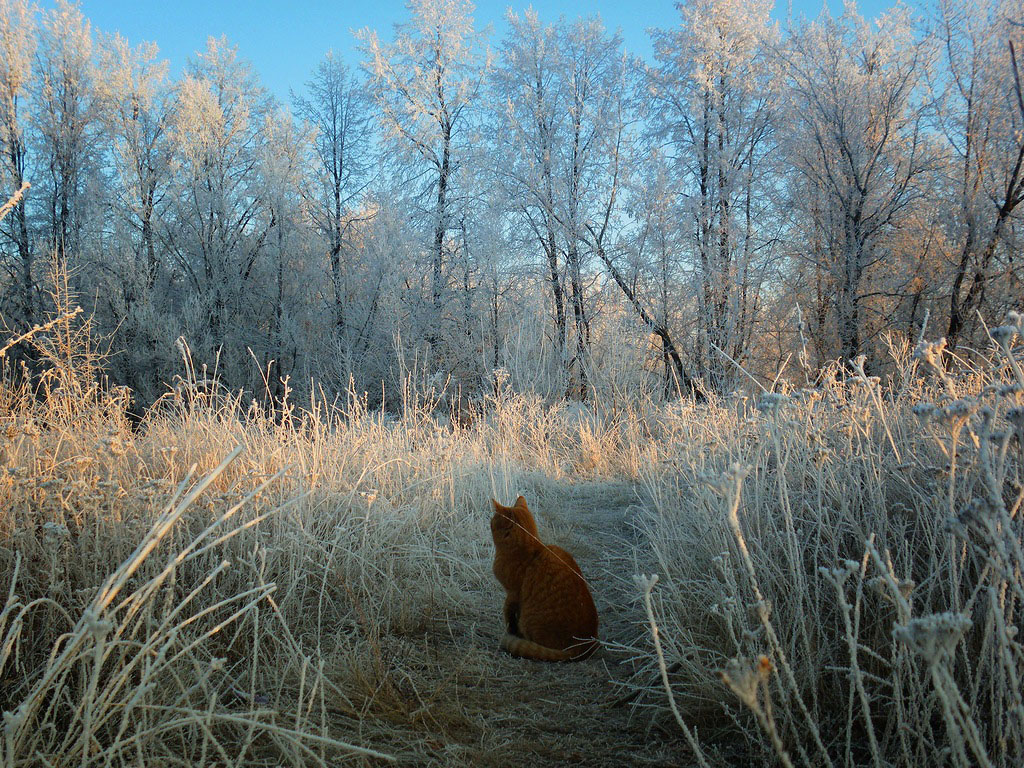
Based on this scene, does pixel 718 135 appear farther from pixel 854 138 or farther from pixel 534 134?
pixel 534 134

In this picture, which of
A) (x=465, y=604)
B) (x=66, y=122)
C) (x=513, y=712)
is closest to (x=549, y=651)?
(x=513, y=712)

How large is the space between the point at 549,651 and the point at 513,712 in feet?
1.19

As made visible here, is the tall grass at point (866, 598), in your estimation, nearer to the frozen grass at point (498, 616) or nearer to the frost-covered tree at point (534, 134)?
the frozen grass at point (498, 616)

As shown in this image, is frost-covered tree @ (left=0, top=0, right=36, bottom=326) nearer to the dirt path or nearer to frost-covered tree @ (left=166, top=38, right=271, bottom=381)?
frost-covered tree @ (left=166, top=38, right=271, bottom=381)

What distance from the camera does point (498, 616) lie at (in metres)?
2.67

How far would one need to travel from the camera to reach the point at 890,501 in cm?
207

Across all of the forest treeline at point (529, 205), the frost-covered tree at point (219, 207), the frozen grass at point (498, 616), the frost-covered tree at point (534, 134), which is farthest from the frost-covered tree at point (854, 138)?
the frost-covered tree at point (219, 207)

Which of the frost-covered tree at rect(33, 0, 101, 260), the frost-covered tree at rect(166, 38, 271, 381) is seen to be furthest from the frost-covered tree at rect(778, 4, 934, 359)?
the frost-covered tree at rect(33, 0, 101, 260)

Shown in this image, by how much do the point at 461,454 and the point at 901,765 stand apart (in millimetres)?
3705

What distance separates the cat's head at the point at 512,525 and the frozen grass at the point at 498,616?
0.44 metres

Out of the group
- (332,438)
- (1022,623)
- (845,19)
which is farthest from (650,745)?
(845,19)

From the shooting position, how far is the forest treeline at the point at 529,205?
9883 millimetres

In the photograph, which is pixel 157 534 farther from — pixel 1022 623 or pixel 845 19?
pixel 845 19

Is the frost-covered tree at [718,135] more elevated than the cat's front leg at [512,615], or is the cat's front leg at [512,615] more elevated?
the frost-covered tree at [718,135]
